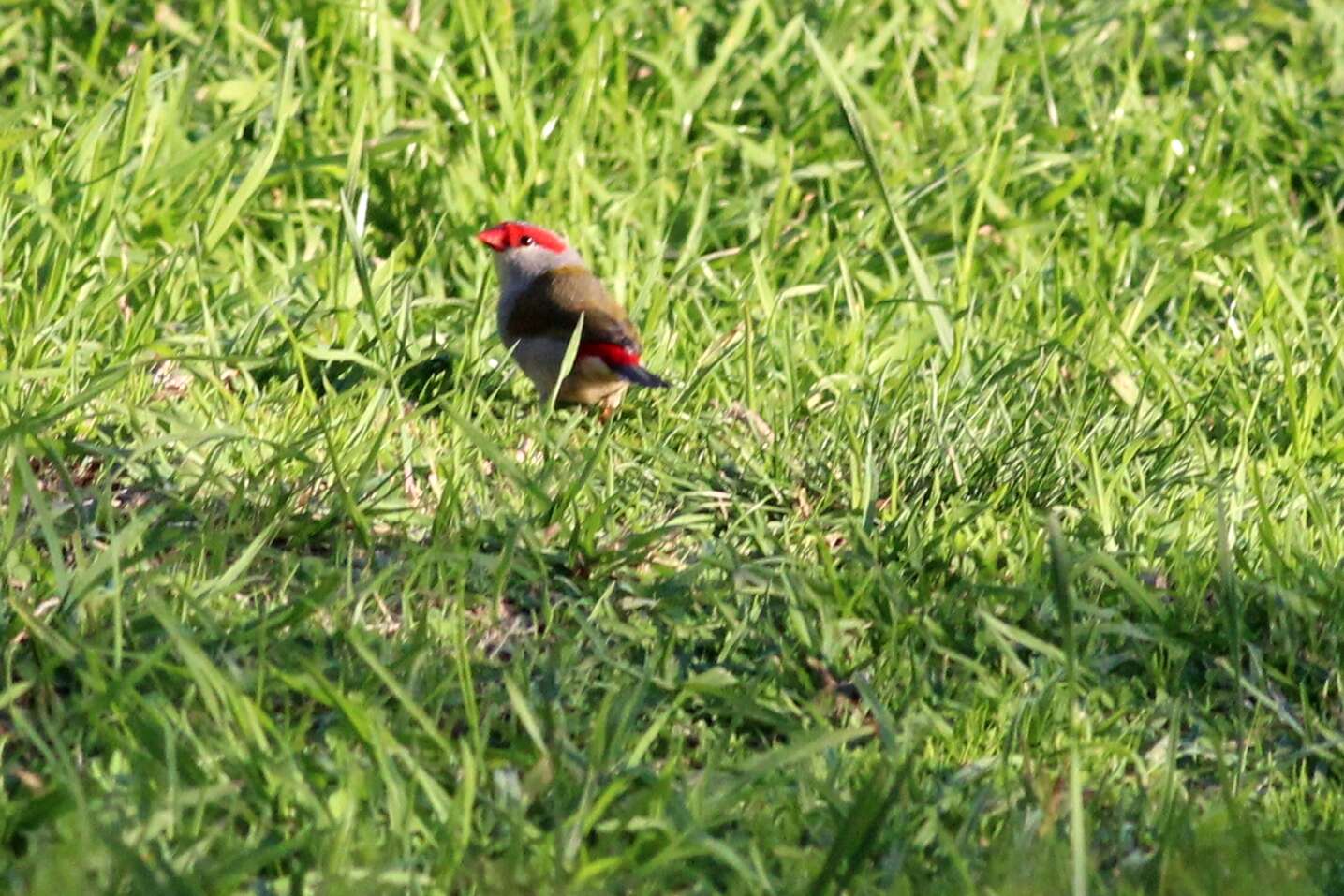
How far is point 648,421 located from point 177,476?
1.19 m

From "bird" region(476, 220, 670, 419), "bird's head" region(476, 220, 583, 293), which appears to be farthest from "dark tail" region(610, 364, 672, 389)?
"bird's head" region(476, 220, 583, 293)

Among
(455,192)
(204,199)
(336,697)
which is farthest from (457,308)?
(336,697)

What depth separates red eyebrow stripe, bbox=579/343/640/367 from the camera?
183 inches

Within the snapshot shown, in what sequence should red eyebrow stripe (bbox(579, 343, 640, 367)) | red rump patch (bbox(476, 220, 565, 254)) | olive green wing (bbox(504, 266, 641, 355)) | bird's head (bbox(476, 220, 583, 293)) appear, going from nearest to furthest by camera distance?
red eyebrow stripe (bbox(579, 343, 640, 367)) → olive green wing (bbox(504, 266, 641, 355)) → bird's head (bbox(476, 220, 583, 293)) → red rump patch (bbox(476, 220, 565, 254))

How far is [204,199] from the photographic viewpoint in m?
5.12

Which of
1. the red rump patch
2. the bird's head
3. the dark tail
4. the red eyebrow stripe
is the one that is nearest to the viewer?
the dark tail

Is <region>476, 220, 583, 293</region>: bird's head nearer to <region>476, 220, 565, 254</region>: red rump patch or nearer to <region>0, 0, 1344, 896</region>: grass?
<region>476, 220, 565, 254</region>: red rump patch

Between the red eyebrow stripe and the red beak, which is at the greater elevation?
the red beak

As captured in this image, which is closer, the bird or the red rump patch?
the bird

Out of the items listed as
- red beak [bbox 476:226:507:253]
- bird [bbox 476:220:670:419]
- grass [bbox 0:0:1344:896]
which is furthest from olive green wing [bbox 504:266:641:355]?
red beak [bbox 476:226:507:253]

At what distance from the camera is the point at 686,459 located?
4402 mm

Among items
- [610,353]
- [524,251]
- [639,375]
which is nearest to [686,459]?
[639,375]

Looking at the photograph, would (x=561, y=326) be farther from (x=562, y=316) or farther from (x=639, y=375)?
(x=639, y=375)

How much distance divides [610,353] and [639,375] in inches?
4.6
